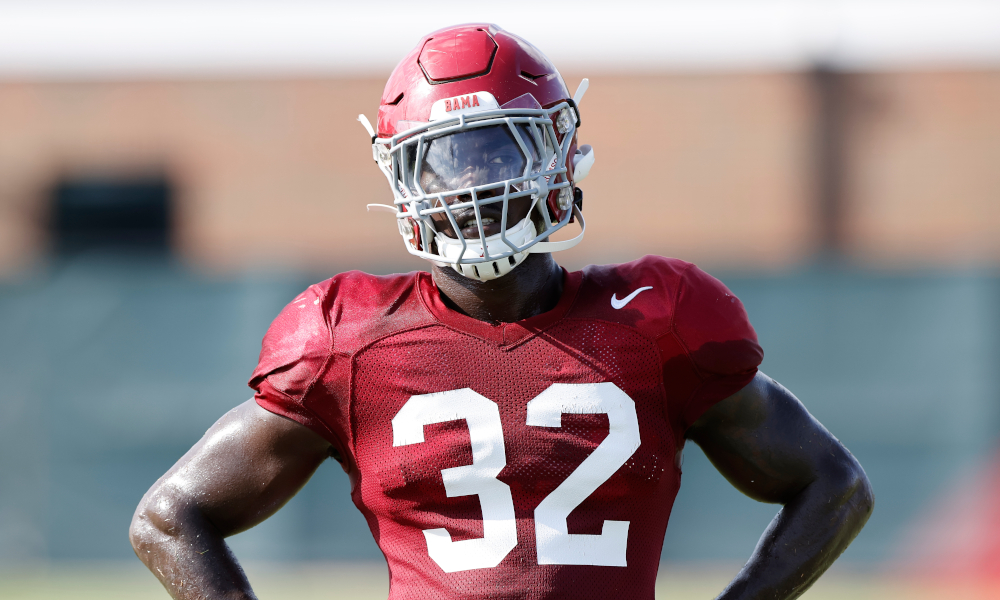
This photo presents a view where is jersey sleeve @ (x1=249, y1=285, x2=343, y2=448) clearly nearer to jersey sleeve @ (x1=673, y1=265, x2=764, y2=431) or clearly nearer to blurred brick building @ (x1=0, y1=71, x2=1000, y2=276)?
jersey sleeve @ (x1=673, y1=265, x2=764, y2=431)

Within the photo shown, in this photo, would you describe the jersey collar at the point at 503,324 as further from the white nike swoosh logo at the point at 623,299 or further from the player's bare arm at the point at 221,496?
the player's bare arm at the point at 221,496

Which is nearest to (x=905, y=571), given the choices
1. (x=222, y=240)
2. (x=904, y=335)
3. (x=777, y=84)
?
(x=904, y=335)

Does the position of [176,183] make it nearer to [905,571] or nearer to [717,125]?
[717,125]

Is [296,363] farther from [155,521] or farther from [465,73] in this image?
[465,73]

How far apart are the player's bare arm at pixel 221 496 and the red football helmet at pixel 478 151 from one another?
425 millimetres

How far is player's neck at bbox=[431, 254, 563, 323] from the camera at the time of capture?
6.93ft

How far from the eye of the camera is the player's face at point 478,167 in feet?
6.51

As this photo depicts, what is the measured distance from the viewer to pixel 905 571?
689cm

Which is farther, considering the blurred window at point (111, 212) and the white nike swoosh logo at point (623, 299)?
the blurred window at point (111, 212)

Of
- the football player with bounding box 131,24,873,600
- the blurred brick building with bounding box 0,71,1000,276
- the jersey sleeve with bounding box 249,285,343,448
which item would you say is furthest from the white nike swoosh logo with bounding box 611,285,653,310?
the blurred brick building with bounding box 0,71,1000,276

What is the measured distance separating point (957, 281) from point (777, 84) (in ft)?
21.8

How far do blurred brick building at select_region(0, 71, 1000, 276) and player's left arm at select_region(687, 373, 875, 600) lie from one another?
36.6 ft

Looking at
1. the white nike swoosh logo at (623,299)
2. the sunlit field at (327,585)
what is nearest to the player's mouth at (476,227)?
the white nike swoosh logo at (623,299)

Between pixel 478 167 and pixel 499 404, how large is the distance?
41 cm
